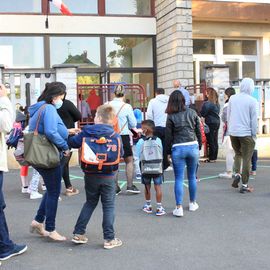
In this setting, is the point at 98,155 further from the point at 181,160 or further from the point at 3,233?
the point at 181,160

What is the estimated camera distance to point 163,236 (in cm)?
573

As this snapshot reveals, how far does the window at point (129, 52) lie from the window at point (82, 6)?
3.61 feet

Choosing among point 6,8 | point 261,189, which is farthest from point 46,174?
point 6,8

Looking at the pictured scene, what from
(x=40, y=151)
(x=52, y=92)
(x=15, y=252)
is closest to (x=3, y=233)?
(x=15, y=252)

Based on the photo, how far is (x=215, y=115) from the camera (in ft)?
39.0

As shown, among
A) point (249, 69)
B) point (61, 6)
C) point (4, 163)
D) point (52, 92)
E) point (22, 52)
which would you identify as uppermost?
point (61, 6)

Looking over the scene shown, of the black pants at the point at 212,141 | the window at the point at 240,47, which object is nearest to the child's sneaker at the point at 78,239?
the black pants at the point at 212,141

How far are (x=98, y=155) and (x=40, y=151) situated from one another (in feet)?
2.10

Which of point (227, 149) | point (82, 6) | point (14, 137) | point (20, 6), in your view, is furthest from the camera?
point (82, 6)

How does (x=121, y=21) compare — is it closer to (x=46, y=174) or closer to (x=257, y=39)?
(x=257, y=39)

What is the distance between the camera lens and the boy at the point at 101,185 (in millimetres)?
5223

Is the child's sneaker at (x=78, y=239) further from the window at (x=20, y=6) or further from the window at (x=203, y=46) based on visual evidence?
the window at (x=203, y=46)

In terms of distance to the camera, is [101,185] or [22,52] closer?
[101,185]

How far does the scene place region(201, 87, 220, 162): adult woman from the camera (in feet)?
38.6
